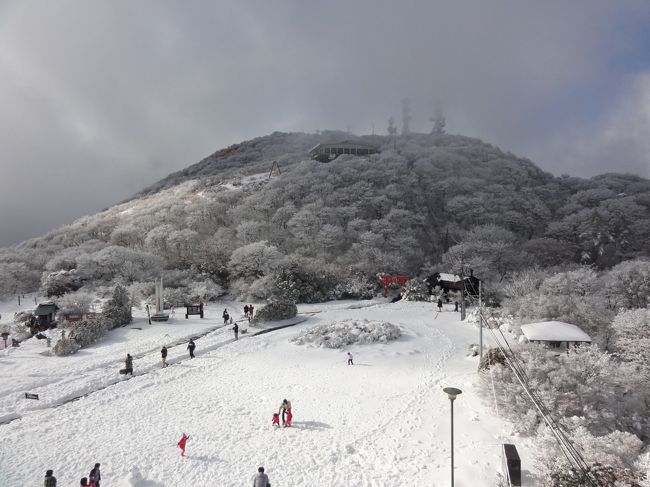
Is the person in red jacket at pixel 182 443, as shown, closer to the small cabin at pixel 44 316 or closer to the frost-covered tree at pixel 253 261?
the small cabin at pixel 44 316

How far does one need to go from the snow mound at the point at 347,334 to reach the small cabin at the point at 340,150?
59.5 metres

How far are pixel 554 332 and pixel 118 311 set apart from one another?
29.3 meters

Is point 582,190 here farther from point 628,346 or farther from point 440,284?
point 628,346

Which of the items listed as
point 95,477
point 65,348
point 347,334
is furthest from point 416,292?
point 95,477

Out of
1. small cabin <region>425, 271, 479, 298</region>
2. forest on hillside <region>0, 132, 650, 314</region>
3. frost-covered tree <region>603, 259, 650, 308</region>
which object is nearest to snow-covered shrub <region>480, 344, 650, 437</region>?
frost-covered tree <region>603, 259, 650, 308</region>

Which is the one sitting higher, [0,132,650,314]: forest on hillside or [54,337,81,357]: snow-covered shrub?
[0,132,650,314]: forest on hillside

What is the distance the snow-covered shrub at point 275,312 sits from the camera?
1156 inches

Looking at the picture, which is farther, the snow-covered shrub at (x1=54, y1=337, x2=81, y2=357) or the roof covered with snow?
the snow-covered shrub at (x1=54, y1=337, x2=81, y2=357)

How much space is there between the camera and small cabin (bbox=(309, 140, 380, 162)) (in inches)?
3184

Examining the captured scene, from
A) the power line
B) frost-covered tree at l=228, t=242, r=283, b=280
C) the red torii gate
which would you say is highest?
frost-covered tree at l=228, t=242, r=283, b=280

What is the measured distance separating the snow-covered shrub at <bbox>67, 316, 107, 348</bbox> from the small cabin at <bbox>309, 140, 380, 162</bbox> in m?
60.2

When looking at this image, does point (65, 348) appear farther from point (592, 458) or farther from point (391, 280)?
point (391, 280)

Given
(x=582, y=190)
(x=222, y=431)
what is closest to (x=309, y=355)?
(x=222, y=431)

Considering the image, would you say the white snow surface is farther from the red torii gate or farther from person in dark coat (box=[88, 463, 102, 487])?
the red torii gate
